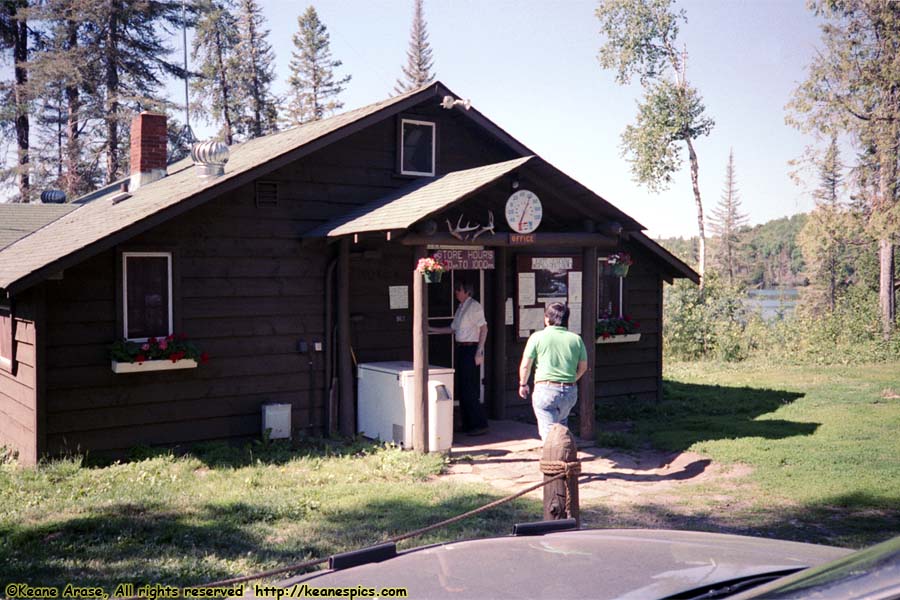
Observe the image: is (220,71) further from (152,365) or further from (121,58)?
Answer: (152,365)

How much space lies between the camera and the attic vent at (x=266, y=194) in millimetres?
10438

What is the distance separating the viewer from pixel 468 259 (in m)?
11.2

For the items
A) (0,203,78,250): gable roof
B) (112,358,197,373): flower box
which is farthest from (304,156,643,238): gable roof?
(0,203,78,250): gable roof

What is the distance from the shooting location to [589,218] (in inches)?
426

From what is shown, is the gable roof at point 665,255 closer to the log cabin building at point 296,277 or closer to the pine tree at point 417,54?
the log cabin building at point 296,277

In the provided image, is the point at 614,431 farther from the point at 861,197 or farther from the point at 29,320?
the point at 861,197

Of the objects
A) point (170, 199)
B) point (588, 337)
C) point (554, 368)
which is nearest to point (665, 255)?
point (588, 337)

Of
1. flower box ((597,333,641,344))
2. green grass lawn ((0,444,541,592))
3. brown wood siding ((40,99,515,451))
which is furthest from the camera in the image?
flower box ((597,333,641,344))

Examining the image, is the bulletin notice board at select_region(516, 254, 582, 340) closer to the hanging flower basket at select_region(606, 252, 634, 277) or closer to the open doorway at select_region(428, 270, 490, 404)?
the hanging flower basket at select_region(606, 252, 634, 277)

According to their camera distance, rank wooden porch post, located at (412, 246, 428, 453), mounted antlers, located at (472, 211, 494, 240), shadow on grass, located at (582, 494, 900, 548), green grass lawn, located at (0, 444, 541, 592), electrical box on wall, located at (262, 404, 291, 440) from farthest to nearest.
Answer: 1. electrical box on wall, located at (262, 404, 291, 440)
2. mounted antlers, located at (472, 211, 494, 240)
3. wooden porch post, located at (412, 246, 428, 453)
4. shadow on grass, located at (582, 494, 900, 548)
5. green grass lawn, located at (0, 444, 541, 592)

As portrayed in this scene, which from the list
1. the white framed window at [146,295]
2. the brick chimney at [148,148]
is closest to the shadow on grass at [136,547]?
the white framed window at [146,295]

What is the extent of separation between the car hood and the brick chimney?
13.1 metres

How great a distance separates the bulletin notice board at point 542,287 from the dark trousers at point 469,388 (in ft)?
5.86

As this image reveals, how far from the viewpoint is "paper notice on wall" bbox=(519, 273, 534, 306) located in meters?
12.5
